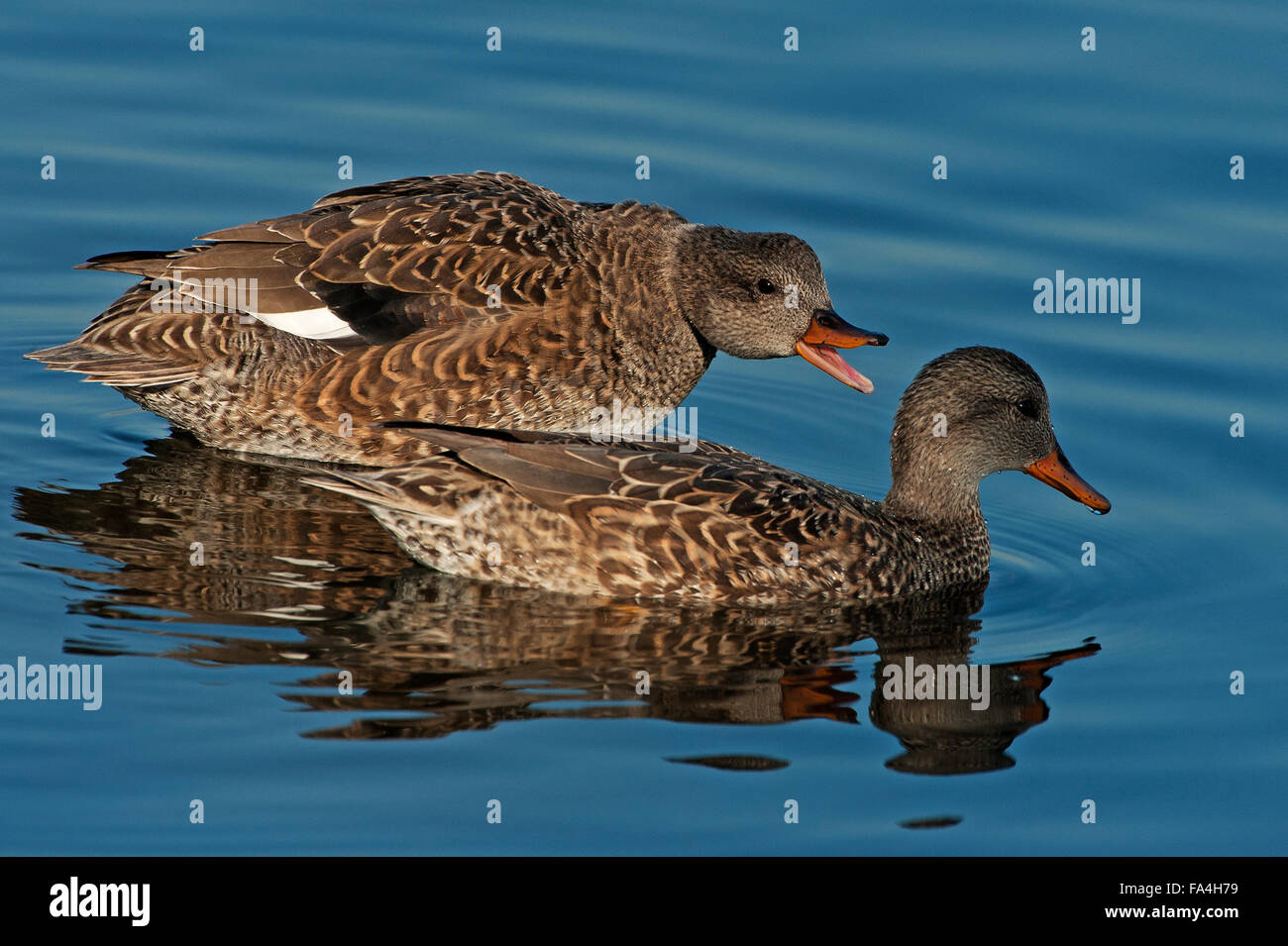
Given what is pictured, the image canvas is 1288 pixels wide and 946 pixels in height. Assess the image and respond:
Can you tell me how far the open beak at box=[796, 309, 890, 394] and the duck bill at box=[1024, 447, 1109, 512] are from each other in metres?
1.17

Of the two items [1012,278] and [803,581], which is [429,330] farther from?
[1012,278]

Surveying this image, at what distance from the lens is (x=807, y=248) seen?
1178 cm

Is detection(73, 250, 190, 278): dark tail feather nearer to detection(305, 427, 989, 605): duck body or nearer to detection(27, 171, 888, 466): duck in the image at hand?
detection(27, 171, 888, 466): duck

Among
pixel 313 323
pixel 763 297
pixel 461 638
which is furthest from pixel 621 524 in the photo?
pixel 313 323

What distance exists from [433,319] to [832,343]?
2453mm

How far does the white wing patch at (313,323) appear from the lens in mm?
11508

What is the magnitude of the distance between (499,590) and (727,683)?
1.59 m

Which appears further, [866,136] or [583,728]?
[866,136]

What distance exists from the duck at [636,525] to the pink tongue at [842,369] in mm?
1151

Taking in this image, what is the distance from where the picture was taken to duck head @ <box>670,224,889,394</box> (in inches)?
463

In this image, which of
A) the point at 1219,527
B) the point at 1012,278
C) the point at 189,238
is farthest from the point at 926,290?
the point at 189,238

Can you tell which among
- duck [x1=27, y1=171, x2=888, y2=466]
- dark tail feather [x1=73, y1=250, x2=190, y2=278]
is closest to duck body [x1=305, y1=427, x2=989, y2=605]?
duck [x1=27, y1=171, x2=888, y2=466]

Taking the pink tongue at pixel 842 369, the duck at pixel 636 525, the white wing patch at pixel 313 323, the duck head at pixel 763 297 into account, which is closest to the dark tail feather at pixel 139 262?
the white wing patch at pixel 313 323

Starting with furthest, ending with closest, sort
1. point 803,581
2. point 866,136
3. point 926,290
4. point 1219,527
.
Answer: point 866,136 < point 926,290 < point 1219,527 < point 803,581
